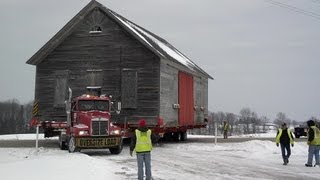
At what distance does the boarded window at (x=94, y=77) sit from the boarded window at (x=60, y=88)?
5.26 feet

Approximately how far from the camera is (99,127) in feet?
71.7

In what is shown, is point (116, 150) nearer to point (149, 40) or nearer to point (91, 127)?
point (91, 127)

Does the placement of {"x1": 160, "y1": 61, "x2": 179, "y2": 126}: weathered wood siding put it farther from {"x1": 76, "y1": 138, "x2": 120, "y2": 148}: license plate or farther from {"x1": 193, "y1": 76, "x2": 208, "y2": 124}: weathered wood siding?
{"x1": 76, "y1": 138, "x2": 120, "y2": 148}: license plate

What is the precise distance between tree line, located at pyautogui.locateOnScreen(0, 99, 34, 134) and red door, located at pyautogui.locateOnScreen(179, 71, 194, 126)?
46.7m

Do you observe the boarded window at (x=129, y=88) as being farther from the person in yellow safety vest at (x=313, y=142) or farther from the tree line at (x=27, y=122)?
the tree line at (x=27, y=122)

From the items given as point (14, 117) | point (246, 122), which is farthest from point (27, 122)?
point (246, 122)

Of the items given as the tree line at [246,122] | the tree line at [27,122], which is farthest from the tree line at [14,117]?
the tree line at [246,122]

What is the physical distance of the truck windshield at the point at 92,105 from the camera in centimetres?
2319

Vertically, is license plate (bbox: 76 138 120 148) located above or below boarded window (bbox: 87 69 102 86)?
below

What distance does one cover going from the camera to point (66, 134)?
2386 cm

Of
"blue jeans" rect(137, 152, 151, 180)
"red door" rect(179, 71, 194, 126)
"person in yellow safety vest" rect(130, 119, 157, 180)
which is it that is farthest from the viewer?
"red door" rect(179, 71, 194, 126)

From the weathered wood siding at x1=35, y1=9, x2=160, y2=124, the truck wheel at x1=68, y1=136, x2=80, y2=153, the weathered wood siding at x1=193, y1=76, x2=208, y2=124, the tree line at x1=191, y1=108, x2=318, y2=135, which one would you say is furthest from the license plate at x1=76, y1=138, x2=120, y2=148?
the tree line at x1=191, y1=108, x2=318, y2=135

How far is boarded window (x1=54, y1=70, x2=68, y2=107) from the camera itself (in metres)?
31.1

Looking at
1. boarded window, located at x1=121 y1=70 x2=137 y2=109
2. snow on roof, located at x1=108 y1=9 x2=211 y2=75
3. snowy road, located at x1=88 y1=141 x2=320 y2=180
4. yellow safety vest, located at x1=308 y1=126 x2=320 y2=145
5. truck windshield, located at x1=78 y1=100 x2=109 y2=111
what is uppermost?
snow on roof, located at x1=108 y1=9 x2=211 y2=75
